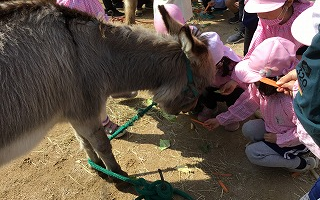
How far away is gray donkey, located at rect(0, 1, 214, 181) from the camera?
5.91ft

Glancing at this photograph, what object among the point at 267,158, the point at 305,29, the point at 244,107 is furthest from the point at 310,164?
the point at 305,29

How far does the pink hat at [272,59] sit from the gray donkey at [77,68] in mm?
320

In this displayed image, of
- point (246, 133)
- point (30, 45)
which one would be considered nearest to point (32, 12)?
point (30, 45)

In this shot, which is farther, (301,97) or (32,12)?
(32,12)

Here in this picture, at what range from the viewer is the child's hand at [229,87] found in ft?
9.05

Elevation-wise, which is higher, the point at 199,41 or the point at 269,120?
the point at 199,41

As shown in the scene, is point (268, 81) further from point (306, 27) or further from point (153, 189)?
point (153, 189)

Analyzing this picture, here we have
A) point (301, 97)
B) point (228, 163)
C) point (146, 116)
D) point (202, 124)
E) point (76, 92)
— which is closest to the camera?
point (301, 97)

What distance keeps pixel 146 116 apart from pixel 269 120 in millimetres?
1321

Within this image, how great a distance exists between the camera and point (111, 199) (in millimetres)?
2496

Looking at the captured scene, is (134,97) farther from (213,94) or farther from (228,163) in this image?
(228,163)

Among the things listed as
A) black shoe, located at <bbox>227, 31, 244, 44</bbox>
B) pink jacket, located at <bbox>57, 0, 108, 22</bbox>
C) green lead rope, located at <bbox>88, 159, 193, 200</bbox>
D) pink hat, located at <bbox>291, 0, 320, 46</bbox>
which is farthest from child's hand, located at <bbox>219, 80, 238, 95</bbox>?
black shoe, located at <bbox>227, 31, 244, 44</bbox>

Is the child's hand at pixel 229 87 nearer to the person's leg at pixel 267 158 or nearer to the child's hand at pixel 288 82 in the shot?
the person's leg at pixel 267 158

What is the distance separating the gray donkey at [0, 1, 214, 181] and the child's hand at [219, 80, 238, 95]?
25.0 inches
